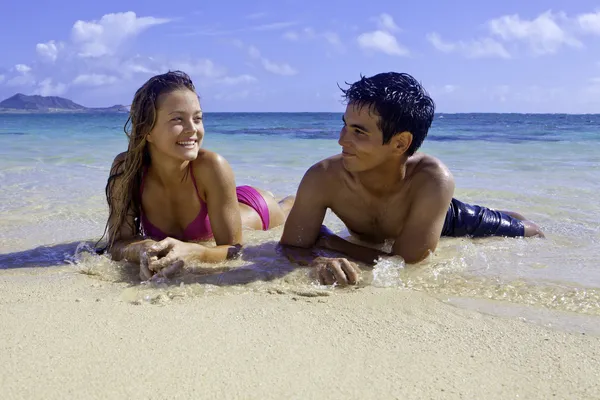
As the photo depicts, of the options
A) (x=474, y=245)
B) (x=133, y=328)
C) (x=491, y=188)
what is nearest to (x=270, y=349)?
(x=133, y=328)

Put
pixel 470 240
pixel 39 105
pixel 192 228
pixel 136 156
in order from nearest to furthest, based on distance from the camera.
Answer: pixel 136 156, pixel 192 228, pixel 470 240, pixel 39 105

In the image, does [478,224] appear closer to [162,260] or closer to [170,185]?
[170,185]

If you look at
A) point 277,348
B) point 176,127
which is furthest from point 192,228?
point 277,348

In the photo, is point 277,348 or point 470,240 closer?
point 277,348

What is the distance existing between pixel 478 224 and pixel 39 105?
82.9 metres

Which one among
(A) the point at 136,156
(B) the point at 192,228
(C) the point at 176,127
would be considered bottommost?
(B) the point at 192,228

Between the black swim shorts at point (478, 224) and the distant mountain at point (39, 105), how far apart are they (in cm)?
7803

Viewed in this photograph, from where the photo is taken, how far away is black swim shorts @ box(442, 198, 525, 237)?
14.8 ft

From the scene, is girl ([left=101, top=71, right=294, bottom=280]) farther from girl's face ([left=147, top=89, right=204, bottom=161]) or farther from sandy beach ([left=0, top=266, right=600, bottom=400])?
sandy beach ([left=0, top=266, right=600, bottom=400])

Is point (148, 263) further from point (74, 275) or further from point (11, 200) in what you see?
point (11, 200)

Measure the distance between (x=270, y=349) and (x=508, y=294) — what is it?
137cm

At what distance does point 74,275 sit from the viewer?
10.8ft

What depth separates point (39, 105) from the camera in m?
78.4

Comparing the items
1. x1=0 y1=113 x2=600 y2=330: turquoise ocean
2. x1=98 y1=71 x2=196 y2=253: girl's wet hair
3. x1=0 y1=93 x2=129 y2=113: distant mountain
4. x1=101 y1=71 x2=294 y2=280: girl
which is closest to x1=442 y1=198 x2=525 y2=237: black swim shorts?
x1=0 y1=113 x2=600 y2=330: turquoise ocean
